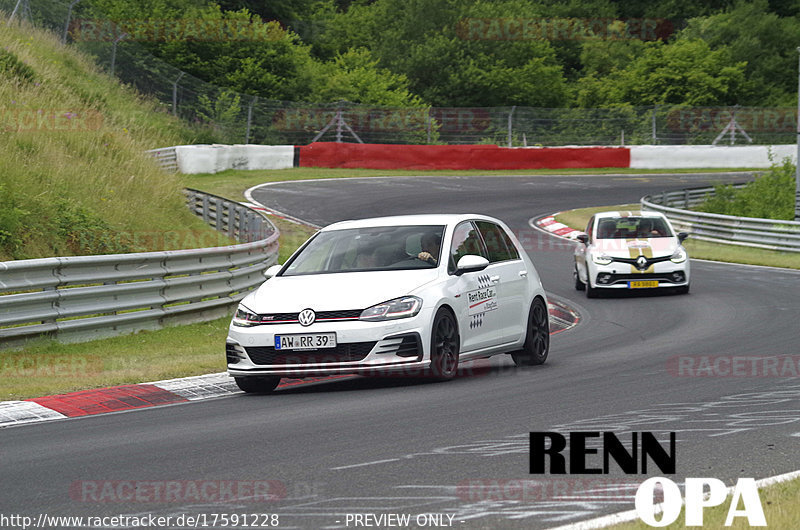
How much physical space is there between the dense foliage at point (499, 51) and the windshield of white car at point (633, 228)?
3652cm

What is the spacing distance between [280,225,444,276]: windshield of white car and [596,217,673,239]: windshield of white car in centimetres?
1025

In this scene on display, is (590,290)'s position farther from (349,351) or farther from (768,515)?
(768,515)

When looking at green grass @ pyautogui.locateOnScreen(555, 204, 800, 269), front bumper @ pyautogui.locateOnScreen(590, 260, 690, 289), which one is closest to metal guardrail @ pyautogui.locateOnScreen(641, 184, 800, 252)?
green grass @ pyautogui.locateOnScreen(555, 204, 800, 269)

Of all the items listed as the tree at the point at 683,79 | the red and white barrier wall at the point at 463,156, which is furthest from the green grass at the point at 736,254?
the tree at the point at 683,79

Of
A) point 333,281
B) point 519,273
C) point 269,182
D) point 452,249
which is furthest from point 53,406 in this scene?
point 269,182

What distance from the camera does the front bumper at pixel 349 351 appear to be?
9711 mm

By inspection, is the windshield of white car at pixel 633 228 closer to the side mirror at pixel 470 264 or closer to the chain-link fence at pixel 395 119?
the side mirror at pixel 470 264

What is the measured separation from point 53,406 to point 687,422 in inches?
194

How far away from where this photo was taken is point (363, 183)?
→ 39.8 m

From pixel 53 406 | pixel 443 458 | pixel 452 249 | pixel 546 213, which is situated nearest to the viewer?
pixel 443 458

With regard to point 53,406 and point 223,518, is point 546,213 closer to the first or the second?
point 53,406

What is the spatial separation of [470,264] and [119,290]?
4.91 m

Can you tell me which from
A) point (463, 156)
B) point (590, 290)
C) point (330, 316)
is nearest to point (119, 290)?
point (330, 316)

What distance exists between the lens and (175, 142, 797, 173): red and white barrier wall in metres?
41.2
